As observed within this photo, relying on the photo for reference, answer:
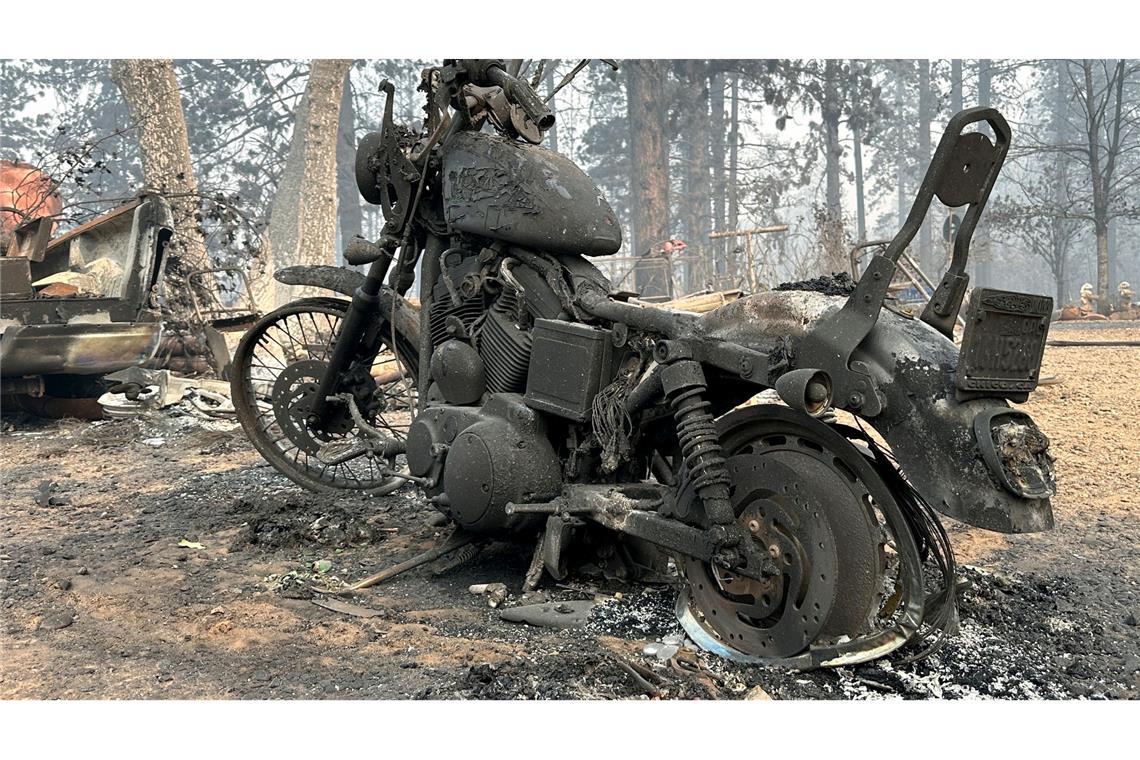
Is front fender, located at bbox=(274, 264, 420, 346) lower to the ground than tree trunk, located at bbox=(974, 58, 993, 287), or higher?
lower

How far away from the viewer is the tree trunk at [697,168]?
2133 cm

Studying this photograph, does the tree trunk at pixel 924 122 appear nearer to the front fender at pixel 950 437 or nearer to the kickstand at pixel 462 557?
the kickstand at pixel 462 557

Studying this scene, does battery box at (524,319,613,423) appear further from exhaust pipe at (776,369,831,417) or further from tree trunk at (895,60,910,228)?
tree trunk at (895,60,910,228)

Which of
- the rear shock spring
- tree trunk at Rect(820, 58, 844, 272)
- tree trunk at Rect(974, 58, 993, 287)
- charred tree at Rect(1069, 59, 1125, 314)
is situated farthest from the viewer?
tree trunk at Rect(974, 58, 993, 287)

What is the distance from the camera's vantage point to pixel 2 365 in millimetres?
8531

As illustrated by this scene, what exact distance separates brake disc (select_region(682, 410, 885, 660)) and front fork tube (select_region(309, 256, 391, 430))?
102 inches

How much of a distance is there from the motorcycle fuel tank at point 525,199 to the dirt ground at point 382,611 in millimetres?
1636

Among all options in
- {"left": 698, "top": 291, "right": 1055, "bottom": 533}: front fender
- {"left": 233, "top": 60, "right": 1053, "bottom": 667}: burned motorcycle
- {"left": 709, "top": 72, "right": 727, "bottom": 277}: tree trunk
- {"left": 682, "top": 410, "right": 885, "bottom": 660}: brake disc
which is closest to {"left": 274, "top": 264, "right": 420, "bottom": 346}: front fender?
{"left": 233, "top": 60, "right": 1053, "bottom": 667}: burned motorcycle

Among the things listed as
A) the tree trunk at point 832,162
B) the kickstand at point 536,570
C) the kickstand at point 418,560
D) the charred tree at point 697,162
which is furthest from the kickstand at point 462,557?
the charred tree at point 697,162

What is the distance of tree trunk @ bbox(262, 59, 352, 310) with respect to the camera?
15.0 meters

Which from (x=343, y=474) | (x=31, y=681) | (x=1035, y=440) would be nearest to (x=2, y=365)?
(x=343, y=474)

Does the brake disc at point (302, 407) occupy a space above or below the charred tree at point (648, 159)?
below

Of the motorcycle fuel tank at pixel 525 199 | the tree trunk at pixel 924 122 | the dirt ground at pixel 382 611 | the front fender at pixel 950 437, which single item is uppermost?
the tree trunk at pixel 924 122
